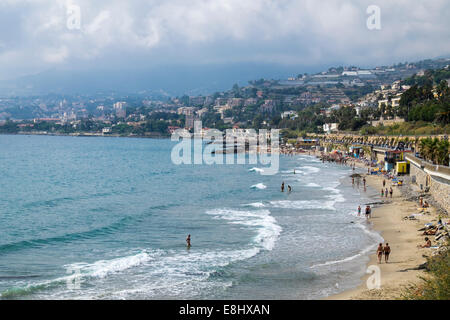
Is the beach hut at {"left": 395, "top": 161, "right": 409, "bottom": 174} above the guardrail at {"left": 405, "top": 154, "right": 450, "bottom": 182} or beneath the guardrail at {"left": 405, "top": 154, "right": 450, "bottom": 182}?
beneath

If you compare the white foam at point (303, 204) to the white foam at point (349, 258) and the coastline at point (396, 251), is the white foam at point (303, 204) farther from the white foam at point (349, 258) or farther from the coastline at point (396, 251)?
the white foam at point (349, 258)

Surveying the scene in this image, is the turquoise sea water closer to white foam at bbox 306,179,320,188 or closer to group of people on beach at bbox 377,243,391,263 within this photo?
group of people on beach at bbox 377,243,391,263

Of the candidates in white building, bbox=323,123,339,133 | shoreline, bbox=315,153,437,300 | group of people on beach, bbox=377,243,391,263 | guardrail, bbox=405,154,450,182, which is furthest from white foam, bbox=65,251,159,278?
white building, bbox=323,123,339,133

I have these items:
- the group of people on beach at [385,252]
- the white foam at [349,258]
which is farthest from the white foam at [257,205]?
the group of people on beach at [385,252]

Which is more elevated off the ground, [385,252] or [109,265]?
[385,252]

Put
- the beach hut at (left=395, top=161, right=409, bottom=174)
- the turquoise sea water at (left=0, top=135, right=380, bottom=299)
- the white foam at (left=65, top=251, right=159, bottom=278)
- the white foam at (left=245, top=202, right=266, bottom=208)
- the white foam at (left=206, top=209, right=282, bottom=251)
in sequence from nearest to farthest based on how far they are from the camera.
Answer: the turquoise sea water at (left=0, top=135, right=380, bottom=299)
the white foam at (left=65, top=251, right=159, bottom=278)
the white foam at (left=206, top=209, right=282, bottom=251)
the white foam at (left=245, top=202, right=266, bottom=208)
the beach hut at (left=395, top=161, right=409, bottom=174)

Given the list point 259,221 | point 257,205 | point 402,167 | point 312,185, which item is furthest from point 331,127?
point 259,221

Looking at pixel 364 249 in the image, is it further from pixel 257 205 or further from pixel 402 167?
pixel 402 167

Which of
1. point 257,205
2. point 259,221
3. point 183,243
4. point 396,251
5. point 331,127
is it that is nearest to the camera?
point 396,251
